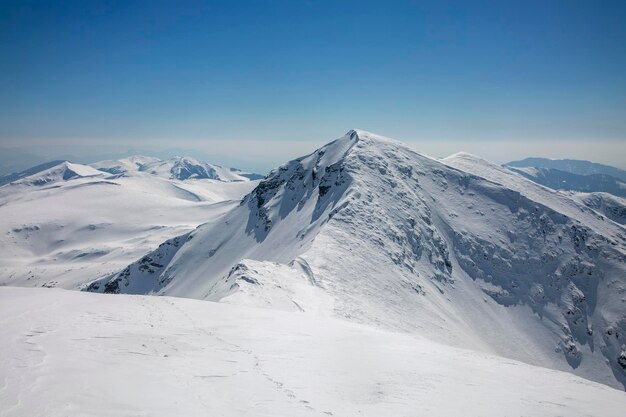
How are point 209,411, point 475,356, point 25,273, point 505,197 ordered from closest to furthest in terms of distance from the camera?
1. point 209,411
2. point 475,356
3. point 505,197
4. point 25,273

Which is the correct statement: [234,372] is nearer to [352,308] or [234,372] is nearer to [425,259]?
[352,308]

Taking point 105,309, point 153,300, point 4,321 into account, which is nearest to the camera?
point 4,321

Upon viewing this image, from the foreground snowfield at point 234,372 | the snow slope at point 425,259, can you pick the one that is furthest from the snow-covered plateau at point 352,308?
the snow slope at point 425,259

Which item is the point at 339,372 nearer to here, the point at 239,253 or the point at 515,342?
the point at 515,342

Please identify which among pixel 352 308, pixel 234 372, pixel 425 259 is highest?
pixel 234 372

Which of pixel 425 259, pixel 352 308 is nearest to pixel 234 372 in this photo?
pixel 352 308

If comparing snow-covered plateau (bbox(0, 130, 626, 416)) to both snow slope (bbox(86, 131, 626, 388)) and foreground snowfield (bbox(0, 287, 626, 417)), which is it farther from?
snow slope (bbox(86, 131, 626, 388))

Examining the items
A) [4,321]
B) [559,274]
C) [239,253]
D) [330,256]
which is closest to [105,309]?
[4,321]

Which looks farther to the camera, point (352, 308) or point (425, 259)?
point (425, 259)
